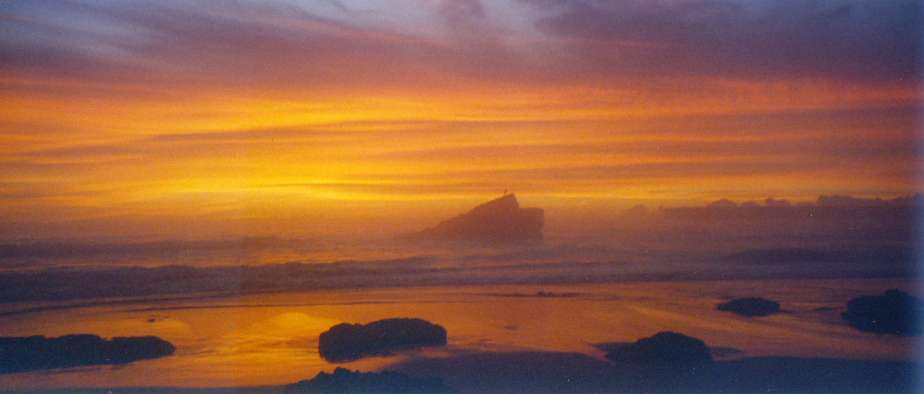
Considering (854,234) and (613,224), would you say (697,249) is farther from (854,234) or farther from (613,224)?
(854,234)

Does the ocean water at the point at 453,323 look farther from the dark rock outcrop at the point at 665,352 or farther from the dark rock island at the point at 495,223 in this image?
the dark rock island at the point at 495,223

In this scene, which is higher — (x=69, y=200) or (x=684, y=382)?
(x=69, y=200)

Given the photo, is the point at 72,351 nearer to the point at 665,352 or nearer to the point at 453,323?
the point at 453,323

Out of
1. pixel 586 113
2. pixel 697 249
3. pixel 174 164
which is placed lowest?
pixel 697 249

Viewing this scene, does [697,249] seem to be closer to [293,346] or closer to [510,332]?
[510,332]

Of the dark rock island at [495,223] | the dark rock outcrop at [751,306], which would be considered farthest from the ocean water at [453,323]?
the dark rock island at [495,223]

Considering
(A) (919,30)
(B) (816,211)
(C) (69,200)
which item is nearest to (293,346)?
(C) (69,200)

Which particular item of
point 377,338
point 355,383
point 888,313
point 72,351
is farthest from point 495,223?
point 72,351
